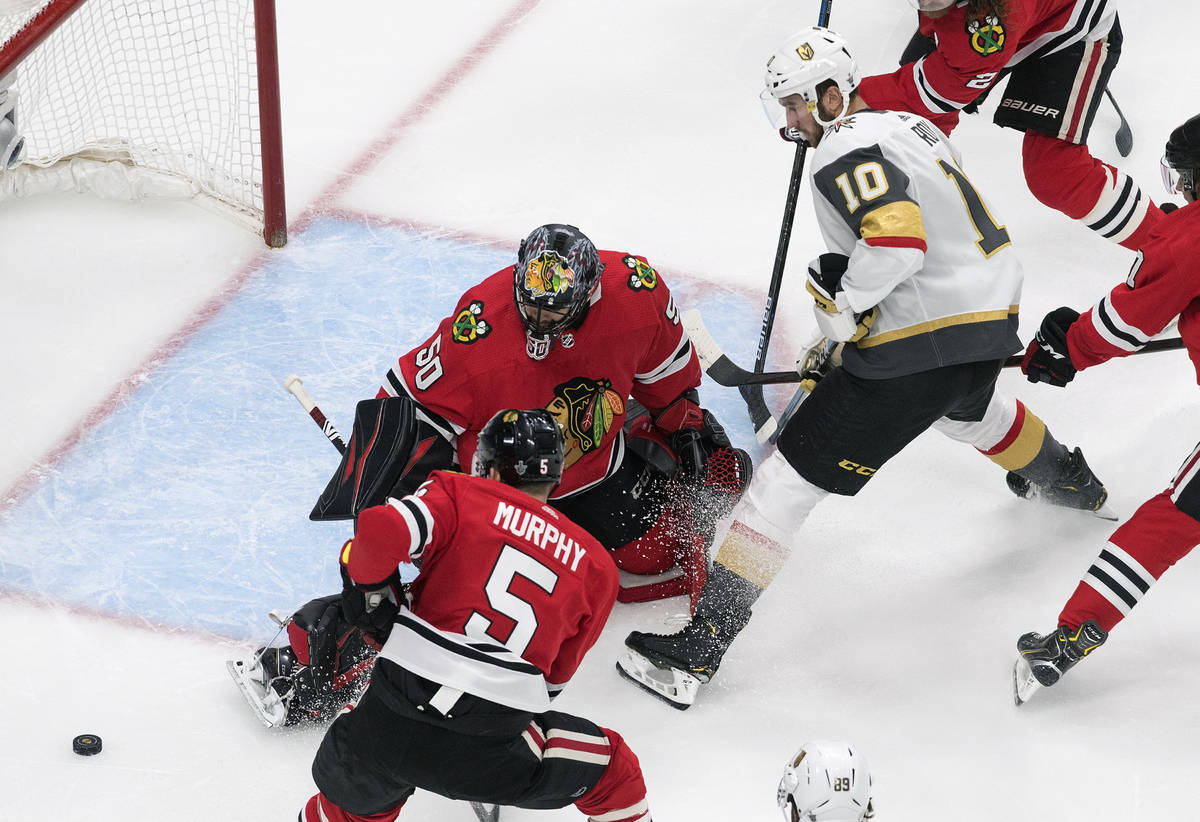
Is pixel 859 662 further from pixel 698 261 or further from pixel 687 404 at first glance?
pixel 698 261

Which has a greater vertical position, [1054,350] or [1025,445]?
[1054,350]

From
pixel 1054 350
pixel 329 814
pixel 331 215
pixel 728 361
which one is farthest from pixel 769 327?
pixel 329 814

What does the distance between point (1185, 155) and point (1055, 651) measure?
3.19 ft

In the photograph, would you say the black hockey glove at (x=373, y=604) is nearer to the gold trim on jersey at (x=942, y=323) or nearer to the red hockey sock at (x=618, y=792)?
the red hockey sock at (x=618, y=792)

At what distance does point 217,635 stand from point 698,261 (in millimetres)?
1880

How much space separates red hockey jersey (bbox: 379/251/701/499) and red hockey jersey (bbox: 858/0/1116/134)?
1.03m

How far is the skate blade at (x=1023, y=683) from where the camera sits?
8.99 ft

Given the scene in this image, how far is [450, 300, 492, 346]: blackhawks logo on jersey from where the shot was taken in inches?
104

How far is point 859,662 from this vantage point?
9.48ft

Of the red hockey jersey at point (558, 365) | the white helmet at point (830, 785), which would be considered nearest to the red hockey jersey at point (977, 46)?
the red hockey jersey at point (558, 365)

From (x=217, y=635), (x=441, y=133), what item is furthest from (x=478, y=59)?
(x=217, y=635)

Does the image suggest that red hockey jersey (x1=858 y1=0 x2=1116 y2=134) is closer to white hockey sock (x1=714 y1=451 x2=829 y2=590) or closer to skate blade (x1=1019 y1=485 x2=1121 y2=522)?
skate blade (x1=1019 y1=485 x2=1121 y2=522)

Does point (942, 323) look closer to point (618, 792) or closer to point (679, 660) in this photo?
point (679, 660)

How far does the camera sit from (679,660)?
276 centimetres
